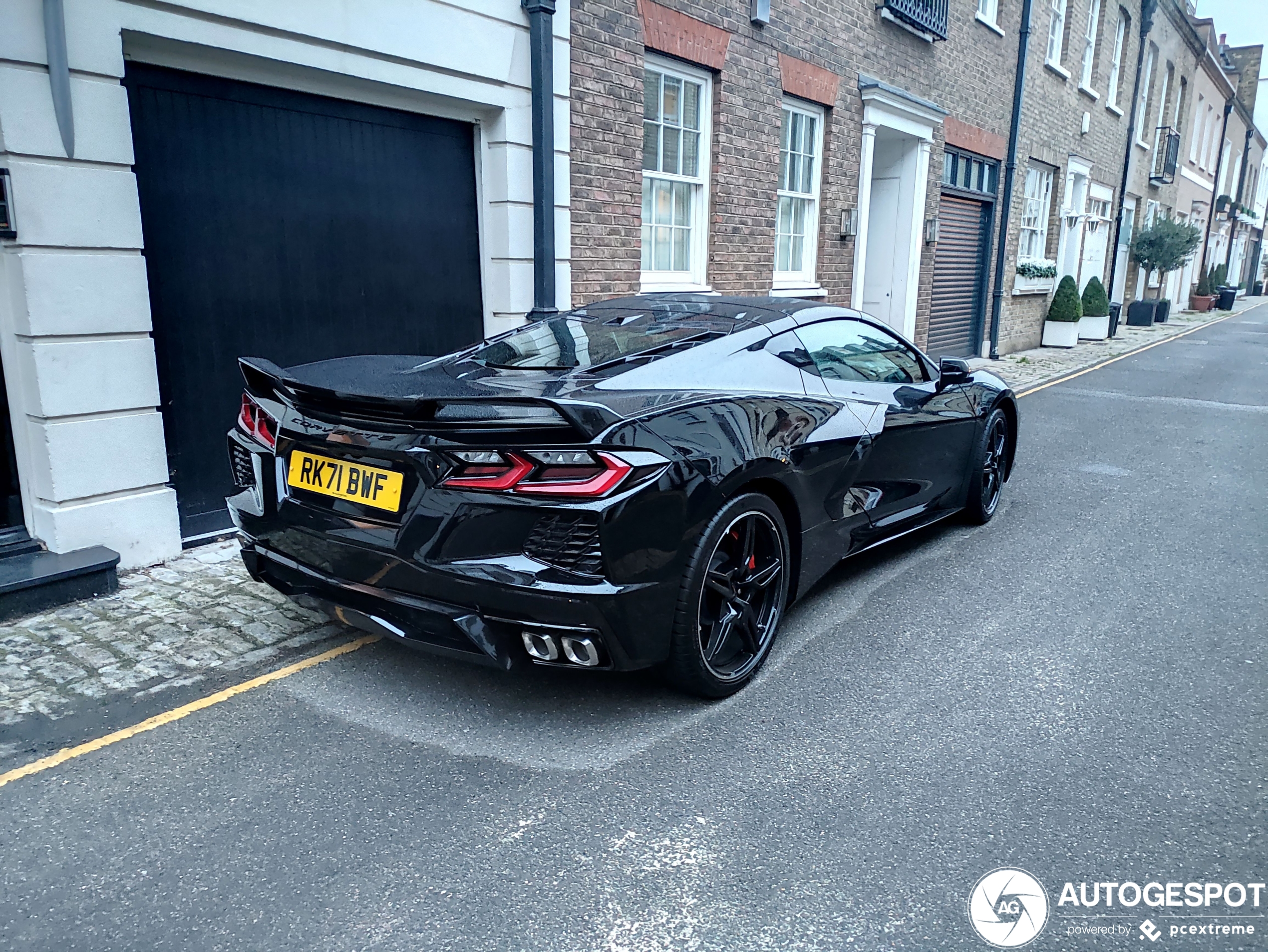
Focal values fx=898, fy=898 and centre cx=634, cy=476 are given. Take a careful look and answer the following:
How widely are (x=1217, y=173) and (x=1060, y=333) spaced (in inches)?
932

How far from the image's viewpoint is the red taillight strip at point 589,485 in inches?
109

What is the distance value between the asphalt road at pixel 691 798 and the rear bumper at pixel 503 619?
13.5 inches

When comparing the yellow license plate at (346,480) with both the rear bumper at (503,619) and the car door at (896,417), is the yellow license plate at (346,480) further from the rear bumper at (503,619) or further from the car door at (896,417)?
the car door at (896,417)

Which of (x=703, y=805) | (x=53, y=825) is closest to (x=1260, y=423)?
(x=703, y=805)

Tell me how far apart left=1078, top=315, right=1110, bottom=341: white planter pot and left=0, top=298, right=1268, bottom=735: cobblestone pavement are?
759 inches

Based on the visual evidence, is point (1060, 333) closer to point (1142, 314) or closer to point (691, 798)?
point (1142, 314)

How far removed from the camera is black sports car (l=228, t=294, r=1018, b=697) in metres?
2.80

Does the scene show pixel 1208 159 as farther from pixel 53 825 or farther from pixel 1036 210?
pixel 53 825

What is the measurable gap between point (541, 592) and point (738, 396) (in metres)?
1.16

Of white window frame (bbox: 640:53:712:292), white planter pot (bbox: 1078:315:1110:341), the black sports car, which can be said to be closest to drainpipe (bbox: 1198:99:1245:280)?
white planter pot (bbox: 1078:315:1110:341)

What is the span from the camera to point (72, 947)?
2131 mm

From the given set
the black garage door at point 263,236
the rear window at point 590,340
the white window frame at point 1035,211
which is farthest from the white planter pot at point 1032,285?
the rear window at point 590,340

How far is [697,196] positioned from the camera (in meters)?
8.62

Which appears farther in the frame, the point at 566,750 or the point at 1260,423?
the point at 1260,423
